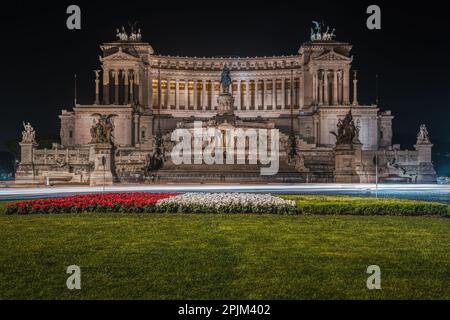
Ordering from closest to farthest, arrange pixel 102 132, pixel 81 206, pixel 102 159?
pixel 81 206 → pixel 102 159 → pixel 102 132

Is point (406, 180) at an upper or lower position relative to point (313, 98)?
lower

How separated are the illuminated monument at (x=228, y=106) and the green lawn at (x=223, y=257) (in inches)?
1870

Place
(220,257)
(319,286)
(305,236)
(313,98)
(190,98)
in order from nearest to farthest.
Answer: (319,286) < (220,257) < (305,236) < (313,98) < (190,98)

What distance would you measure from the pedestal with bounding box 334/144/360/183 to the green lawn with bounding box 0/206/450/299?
101ft

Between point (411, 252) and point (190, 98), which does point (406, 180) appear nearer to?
point (411, 252)

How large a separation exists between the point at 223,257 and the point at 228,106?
76423mm

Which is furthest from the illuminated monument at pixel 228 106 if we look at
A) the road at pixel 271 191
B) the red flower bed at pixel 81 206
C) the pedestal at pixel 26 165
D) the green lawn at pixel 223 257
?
the green lawn at pixel 223 257

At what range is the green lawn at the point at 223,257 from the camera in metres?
10.5

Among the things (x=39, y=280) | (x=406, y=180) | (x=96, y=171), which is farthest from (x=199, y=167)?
(x=39, y=280)

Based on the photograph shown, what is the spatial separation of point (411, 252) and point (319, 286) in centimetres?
475

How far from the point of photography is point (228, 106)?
3509 inches

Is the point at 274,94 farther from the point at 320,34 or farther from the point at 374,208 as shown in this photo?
the point at 374,208

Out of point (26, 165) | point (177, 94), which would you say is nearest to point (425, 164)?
point (26, 165)

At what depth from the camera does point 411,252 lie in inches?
567
